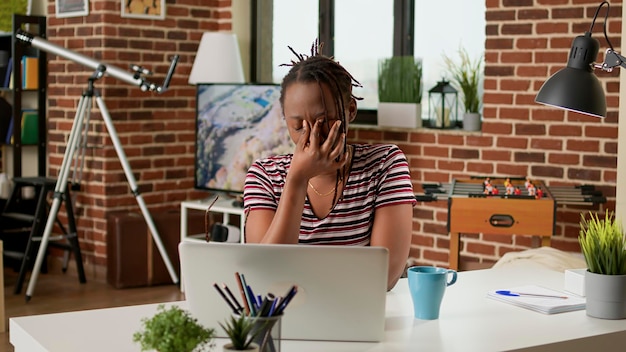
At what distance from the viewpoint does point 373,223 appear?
94.3 inches

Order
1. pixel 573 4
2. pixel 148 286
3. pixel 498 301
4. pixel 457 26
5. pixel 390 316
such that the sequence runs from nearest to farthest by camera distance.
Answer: pixel 390 316, pixel 498 301, pixel 573 4, pixel 457 26, pixel 148 286

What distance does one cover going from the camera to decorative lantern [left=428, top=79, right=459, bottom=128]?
17.2 feet

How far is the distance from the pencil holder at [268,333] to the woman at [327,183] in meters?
0.63

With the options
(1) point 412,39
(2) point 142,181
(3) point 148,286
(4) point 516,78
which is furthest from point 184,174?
(4) point 516,78

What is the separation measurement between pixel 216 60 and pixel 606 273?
4000 mm

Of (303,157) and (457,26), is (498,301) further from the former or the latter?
(457,26)

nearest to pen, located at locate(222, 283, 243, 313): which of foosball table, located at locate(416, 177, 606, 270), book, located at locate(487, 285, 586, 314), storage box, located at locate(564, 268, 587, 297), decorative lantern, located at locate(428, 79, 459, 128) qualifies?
book, located at locate(487, 285, 586, 314)

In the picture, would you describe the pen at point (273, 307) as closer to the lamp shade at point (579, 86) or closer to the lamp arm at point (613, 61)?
the lamp shade at point (579, 86)

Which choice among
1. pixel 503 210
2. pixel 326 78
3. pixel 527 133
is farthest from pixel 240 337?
pixel 527 133

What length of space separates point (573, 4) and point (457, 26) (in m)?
0.84

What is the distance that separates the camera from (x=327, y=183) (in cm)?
240

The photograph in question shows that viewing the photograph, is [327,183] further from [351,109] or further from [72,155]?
[72,155]

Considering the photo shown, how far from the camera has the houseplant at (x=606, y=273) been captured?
2051mm

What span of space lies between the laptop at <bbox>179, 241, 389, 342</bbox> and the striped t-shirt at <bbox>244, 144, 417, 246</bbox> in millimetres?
583
